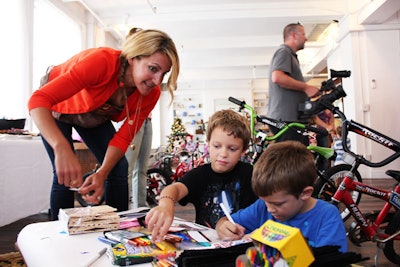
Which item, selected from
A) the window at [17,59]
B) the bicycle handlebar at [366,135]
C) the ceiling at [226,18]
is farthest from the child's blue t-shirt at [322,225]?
the ceiling at [226,18]

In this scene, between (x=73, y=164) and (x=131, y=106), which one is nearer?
(x=73, y=164)

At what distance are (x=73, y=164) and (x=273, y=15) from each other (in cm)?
480

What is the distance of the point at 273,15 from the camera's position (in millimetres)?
5055

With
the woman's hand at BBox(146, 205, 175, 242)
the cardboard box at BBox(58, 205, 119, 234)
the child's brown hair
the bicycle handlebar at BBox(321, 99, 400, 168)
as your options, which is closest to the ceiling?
the bicycle handlebar at BBox(321, 99, 400, 168)

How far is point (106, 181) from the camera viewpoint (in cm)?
128

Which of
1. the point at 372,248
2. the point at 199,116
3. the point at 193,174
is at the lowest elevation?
the point at 372,248

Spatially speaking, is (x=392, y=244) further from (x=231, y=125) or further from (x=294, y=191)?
(x=294, y=191)

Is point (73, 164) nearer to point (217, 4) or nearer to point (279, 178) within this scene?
point (279, 178)

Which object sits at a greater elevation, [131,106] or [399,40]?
[399,40]

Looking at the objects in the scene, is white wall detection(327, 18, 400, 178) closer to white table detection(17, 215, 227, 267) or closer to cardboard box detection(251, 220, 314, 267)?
white table detection(17, 215, 227, 267)

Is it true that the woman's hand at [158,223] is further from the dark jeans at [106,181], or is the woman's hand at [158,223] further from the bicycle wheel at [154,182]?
the bicycle wheel at [154,182]

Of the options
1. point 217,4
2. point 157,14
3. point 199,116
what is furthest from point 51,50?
point 199,116

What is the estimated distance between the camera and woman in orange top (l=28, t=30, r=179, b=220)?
0.95 meters

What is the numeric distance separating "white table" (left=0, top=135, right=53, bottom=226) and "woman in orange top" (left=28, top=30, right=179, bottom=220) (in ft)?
3.67
